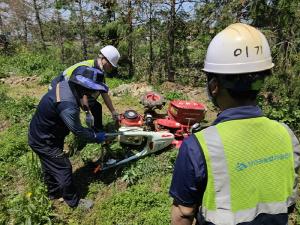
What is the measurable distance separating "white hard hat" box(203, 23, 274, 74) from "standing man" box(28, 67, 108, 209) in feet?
8.77

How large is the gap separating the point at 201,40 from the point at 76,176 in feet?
18.1

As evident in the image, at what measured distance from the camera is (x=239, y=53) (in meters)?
1.71

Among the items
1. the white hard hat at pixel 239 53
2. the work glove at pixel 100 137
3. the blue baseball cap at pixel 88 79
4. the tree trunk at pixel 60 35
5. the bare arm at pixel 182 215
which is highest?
the white hard hat at pixel 239 53

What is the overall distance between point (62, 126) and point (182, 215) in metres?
3.15

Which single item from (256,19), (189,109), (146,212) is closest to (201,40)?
(256,19)

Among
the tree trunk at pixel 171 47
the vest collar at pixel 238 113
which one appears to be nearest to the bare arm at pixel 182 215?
the vest collar at pixel 238 113

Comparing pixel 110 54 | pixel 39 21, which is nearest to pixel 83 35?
pixel 39 21

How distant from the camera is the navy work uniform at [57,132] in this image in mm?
4363

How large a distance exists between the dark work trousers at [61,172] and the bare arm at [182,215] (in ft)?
10.2

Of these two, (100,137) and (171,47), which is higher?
(100,137)

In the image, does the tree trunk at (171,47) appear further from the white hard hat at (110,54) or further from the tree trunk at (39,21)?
the tree trunk at (39,21)

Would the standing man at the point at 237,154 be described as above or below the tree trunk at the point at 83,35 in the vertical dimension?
above

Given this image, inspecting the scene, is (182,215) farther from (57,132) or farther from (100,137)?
(57,132)

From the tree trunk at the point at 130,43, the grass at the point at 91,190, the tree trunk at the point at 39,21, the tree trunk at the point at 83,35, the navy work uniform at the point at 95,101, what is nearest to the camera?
the grass at the point at 91,190
